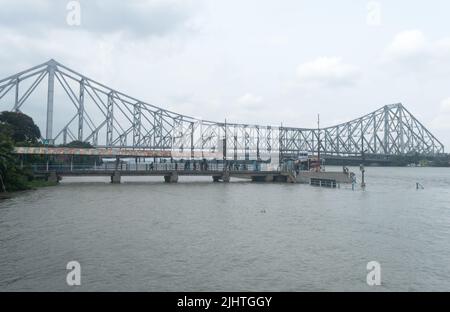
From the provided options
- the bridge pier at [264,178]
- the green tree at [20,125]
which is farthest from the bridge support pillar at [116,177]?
the green tree at [20,125]

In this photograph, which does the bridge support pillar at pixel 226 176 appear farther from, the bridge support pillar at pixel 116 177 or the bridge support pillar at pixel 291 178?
the bridge support pillar at pixel 116 177

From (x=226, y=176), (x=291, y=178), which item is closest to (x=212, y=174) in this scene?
(x=226, y=176)

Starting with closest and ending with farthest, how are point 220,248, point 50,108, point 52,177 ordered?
point 220,248 → point 52,177 → point 50,108

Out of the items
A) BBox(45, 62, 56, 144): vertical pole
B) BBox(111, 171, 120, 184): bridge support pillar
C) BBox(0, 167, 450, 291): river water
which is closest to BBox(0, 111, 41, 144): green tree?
BBox(45, 62, 56, 144): vertical pole

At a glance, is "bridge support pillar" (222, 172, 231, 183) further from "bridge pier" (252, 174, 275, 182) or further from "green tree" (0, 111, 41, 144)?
"green tree" (0, 111, 41, 144)

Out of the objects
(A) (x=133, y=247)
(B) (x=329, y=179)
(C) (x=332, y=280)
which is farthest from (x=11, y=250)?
(B) (x=329, y=179)

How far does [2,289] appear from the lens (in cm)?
1431

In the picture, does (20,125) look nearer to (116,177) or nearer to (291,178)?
(116,177)

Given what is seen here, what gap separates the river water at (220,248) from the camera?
1552 centimetres

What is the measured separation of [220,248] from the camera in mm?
20625

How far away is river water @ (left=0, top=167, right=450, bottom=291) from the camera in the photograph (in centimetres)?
1552
